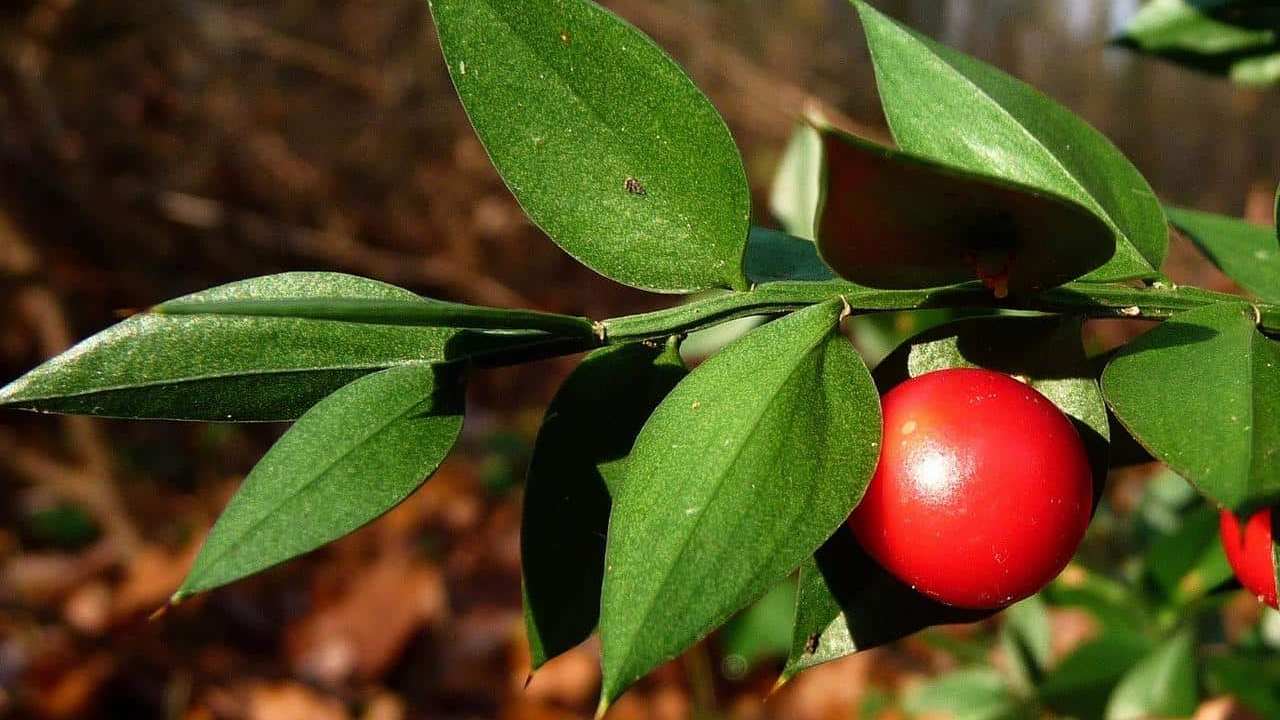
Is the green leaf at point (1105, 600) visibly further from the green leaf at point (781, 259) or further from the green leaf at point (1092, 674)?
the green leaf at point (781, 259)

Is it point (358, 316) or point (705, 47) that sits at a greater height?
point (358, 316)

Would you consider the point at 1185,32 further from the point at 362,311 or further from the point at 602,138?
the point at 362,311

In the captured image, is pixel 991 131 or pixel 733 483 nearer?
pixel 733 483

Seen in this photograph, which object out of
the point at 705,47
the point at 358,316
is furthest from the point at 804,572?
the point at 705,47

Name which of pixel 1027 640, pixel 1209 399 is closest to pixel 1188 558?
pixel 1027 640

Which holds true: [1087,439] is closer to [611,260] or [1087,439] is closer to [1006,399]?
[1006,399]
